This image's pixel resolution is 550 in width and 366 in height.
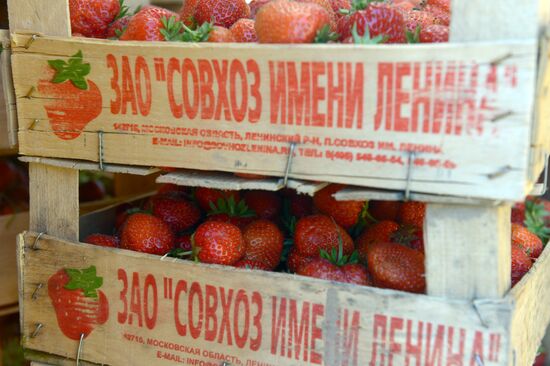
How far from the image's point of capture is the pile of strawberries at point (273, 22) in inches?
53.5

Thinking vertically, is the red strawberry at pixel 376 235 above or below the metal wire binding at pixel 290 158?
below

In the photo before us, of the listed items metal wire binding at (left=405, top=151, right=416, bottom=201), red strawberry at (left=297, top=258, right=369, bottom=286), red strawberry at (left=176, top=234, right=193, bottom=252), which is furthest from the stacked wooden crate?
red strawberry at (left=176, top=234, right=193, bottom=252)

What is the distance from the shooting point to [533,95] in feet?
3.83

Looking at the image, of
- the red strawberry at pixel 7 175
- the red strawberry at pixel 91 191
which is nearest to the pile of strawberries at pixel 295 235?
the red strawberry at pixel 7 175

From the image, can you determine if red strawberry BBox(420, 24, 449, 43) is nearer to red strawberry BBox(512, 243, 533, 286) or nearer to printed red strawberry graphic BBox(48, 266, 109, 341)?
red strawberry BBox(512, 243, 533, 286)

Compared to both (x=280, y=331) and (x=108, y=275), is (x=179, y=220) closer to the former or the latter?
(x=108, y=275)

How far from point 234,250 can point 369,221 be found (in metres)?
0.48

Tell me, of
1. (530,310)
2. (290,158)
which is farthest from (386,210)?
(290,158)

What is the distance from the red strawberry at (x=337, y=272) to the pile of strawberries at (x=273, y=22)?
0.55 meters

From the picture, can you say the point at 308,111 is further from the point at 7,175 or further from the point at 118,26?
the point at 7,175

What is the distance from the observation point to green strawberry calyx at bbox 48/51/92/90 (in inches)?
60.4

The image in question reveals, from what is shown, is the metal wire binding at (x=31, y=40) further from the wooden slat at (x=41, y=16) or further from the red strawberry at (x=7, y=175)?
the red strawberry at (x=7, y=175)

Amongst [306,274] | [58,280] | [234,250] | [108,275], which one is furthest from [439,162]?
[58,280]

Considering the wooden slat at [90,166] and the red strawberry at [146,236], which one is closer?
the wooden slat at [90,166]
